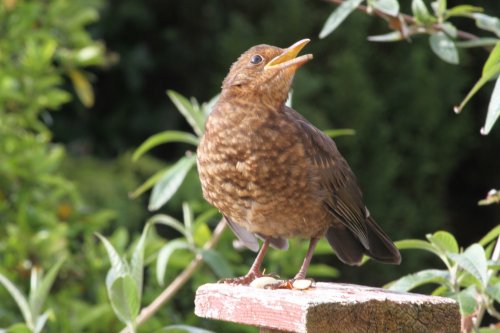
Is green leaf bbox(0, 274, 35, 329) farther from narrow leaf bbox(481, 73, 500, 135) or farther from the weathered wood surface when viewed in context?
narrow leaf bbox(481, 73, 500, 135)

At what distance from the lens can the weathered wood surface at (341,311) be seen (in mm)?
1584

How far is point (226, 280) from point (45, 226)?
1706mm

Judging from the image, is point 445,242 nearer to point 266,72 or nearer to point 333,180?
point 333,180

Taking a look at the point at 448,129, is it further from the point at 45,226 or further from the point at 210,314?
the point at 210,314

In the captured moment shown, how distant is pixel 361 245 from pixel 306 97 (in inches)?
130

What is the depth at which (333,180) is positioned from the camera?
7.98 feet

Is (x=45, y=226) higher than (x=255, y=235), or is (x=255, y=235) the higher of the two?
(x=255, y=235)

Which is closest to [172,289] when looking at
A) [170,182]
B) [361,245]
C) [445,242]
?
[170,182]

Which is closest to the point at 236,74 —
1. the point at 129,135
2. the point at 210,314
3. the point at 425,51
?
the point at 210,314

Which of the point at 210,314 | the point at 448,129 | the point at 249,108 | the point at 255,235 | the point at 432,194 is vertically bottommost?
the point at 432,194

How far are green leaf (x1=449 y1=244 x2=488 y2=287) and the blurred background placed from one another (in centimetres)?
353

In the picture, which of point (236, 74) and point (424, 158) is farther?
point (424, 158)

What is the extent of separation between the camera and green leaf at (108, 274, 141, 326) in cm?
210

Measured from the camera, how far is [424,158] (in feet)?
21.2
